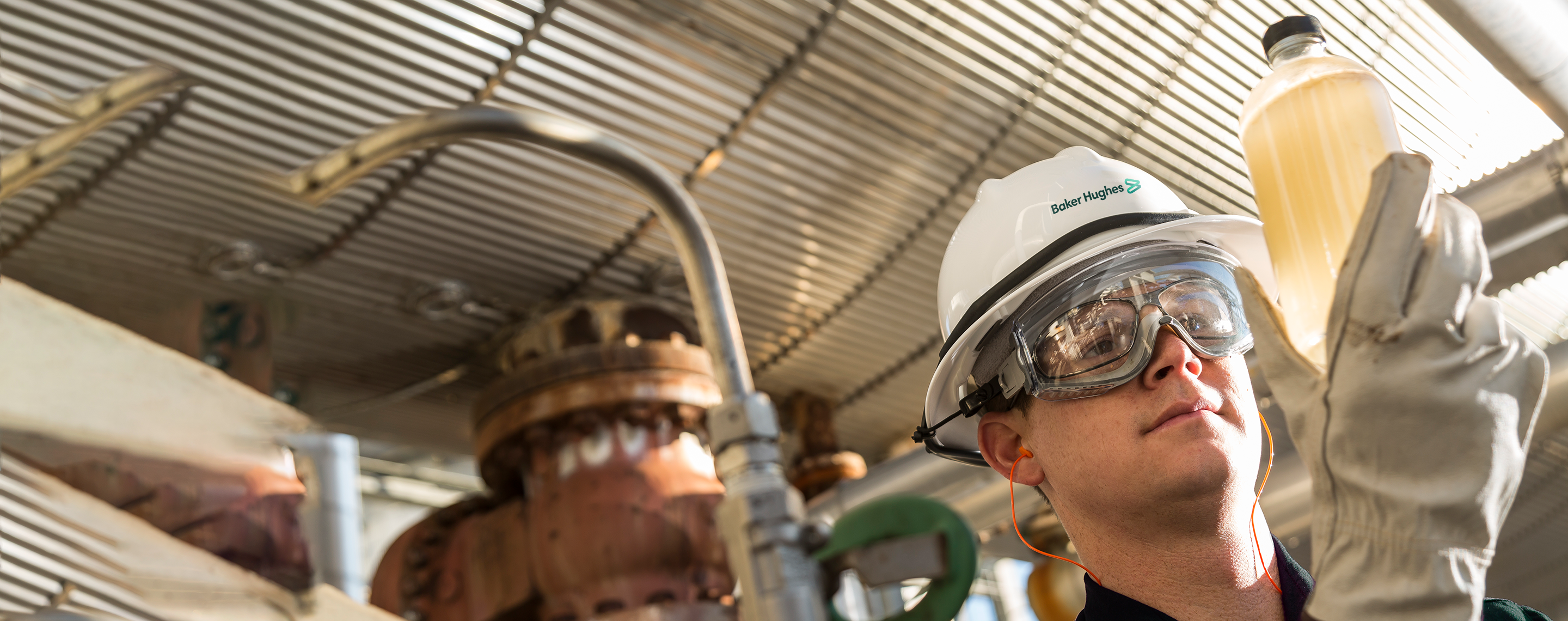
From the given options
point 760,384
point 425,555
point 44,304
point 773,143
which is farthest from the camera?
point 760,384

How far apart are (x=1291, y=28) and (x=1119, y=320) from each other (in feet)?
1.49

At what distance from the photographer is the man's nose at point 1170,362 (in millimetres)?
1618

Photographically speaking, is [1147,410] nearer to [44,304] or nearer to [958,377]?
[958,377]

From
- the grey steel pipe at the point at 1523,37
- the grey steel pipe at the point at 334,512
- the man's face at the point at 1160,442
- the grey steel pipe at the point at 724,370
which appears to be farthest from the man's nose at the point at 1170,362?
the grey steel pipe at the point at 334,512

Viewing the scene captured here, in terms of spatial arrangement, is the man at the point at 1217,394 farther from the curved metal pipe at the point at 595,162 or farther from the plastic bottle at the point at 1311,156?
the curved metal pipe at the point at 595,162

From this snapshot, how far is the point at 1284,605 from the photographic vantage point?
1.63 metres

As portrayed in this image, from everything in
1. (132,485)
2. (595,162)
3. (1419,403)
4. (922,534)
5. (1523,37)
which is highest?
(595,162)

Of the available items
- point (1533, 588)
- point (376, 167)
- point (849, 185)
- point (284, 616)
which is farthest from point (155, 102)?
point (1533, 588)

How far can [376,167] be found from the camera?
378 centimetres

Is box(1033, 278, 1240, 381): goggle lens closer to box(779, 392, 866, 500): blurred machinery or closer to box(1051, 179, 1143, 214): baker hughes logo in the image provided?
box(1051, 179, 1143, 214): baker hughes logo

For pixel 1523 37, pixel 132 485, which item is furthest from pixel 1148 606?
pixel 1523 37

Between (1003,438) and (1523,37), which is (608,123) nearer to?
(1003,438)

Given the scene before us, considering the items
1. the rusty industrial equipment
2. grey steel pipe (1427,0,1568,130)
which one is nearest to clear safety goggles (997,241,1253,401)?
grey steel pipe (1427,0,1568,130)

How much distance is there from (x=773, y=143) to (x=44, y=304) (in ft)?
7.16
